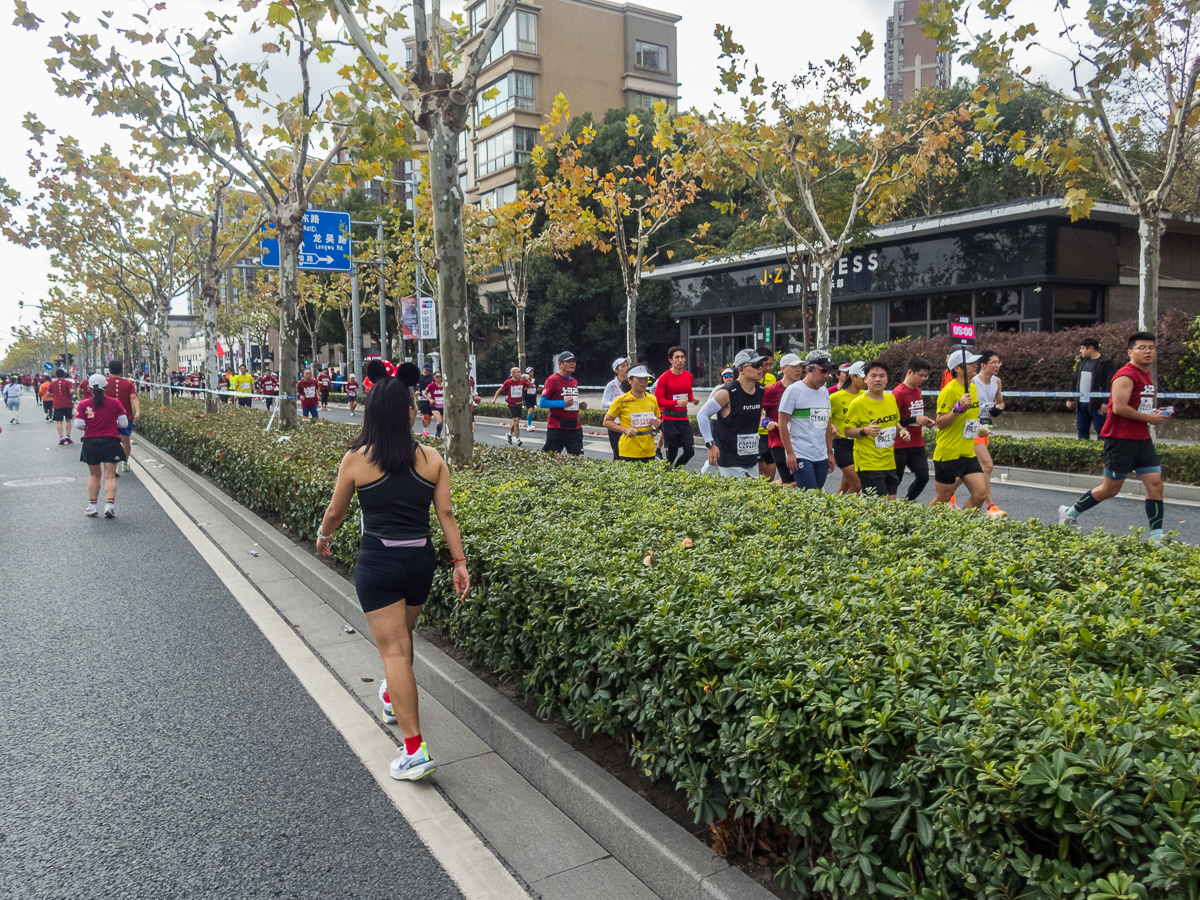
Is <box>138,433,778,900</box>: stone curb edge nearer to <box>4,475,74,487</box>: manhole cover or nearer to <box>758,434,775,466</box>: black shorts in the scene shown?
<box>758,434,775,466</box>: black shorts

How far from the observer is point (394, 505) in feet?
12.5

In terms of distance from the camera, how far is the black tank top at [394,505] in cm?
381

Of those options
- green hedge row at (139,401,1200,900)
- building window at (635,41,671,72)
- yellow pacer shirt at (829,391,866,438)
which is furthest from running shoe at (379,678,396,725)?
building window at (635,41,671,72)

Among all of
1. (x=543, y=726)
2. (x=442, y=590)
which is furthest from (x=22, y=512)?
(x=543, y=726)

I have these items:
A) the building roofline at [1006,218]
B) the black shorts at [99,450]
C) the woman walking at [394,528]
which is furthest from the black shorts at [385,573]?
the building roofline at [1006,218]

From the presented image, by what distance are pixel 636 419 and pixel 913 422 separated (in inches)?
108

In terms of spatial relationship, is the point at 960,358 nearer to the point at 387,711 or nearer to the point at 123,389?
the point at 387,711

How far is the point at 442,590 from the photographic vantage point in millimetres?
5125

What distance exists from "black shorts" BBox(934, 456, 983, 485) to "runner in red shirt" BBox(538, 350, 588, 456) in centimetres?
439

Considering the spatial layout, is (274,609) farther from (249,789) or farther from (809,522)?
(809,522)

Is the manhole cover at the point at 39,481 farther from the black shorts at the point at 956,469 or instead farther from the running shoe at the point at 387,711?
the black shorts at the point at 956,469

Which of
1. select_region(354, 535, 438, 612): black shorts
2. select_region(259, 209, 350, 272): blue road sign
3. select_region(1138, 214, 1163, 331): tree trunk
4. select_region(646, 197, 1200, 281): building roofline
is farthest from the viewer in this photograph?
select_region(646, 197, 1200, 281): building roofline

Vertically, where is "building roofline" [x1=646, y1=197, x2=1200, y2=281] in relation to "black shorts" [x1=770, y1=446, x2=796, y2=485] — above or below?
above

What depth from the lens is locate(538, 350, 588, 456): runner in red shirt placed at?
1114cm
